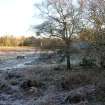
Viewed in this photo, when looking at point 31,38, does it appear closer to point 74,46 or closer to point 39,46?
point 39,46

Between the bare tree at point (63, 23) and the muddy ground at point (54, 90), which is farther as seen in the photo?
the bare tree at point (63, 23)

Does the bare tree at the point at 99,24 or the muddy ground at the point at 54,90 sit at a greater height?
the bare tree at the point at 99,24

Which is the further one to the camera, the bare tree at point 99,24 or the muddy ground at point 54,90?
the bare tree at point 99,24

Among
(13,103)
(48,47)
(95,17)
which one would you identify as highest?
(95,17)

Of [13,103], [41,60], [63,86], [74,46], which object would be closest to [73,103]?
[13,103]

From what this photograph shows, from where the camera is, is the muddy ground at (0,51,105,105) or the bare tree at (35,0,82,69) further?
the bare tree at (35,0,82,69)

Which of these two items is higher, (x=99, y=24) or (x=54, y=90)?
(x=99, y=24)

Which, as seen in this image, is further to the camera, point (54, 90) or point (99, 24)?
point (99, 24)

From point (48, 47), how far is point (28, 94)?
10.1m

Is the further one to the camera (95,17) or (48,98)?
(95,17)

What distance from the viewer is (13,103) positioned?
49.6ft

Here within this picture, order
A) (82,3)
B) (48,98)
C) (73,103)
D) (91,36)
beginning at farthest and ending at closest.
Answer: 1. (82,3)
2. (91,36)
3. (48,98)
4. (73,103)

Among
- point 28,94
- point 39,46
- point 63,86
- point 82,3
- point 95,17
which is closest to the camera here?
point 28,94

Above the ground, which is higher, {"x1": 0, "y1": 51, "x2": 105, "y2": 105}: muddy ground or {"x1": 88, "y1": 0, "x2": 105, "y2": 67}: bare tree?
{"x1": 88, "y1": 0, "x2": 105, "y2": 67}: bare tree
